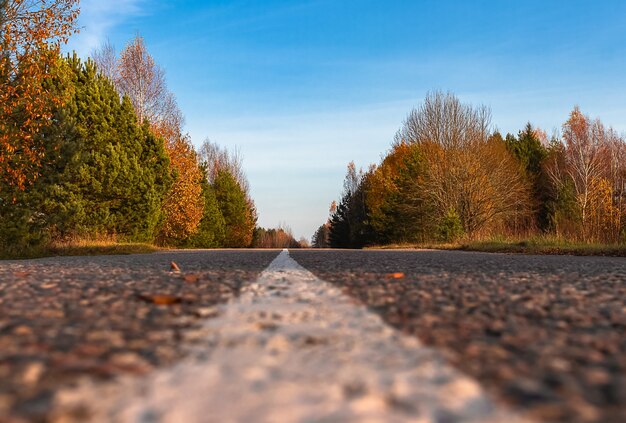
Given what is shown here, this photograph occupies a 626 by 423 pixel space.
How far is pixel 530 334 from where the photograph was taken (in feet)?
6.23

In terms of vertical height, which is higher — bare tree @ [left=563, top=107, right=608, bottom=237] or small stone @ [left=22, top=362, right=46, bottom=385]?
bare tree @ [left=563, top=107, right=608, bottom=237]

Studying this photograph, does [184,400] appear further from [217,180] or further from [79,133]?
[217,180]

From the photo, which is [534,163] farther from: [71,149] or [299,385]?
[299,385]

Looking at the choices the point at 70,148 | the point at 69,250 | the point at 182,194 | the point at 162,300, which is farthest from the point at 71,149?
the point at 162,300

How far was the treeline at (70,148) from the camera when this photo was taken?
37.7 ft

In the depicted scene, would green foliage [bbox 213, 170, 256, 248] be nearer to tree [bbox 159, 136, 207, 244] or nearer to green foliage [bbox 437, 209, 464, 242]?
tree [bbox 159, 136, 207, 244]

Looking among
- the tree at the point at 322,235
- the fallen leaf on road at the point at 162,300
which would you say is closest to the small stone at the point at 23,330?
the fallen leaf on road at the point at 162,300

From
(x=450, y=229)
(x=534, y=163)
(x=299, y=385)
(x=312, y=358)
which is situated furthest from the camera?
(x=534, y=163)

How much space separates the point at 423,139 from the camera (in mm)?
32125

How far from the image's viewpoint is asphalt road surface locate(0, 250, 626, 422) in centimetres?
109

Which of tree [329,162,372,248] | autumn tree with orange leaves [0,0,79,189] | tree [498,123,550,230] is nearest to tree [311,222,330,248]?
tree [329,162,372,248]

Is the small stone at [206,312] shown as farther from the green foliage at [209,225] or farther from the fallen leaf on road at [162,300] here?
the green foliage at [209,225]

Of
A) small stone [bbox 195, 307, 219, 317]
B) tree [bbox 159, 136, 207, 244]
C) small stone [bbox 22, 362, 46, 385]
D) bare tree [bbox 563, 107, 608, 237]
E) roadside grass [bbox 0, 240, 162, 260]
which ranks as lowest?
small stone [bbox 22, 362, 46, 385]

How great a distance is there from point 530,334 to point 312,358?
993mm
